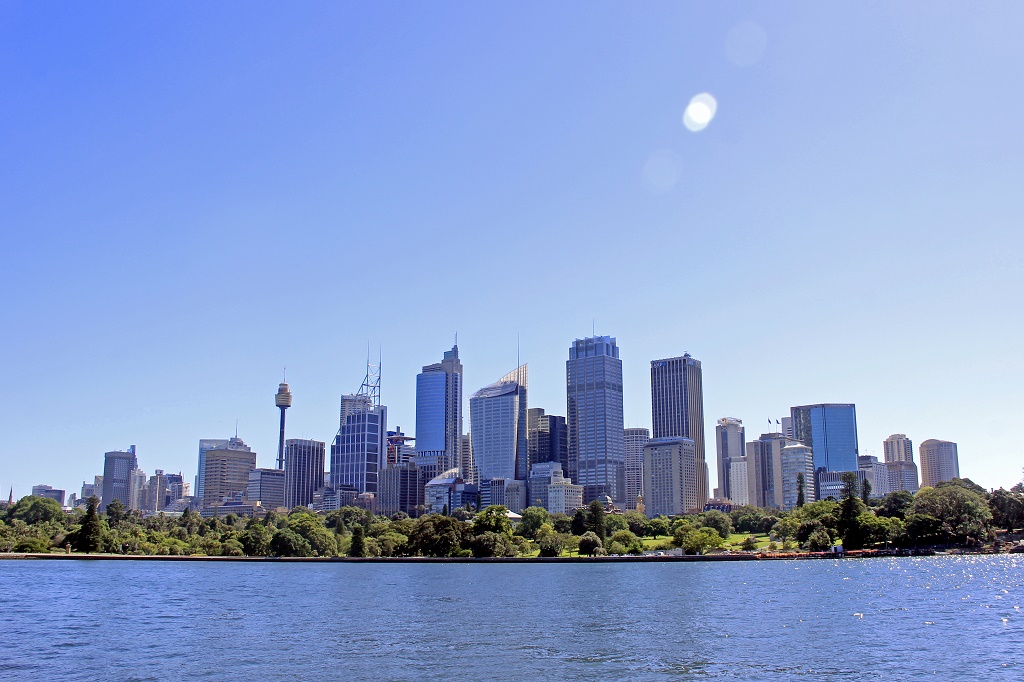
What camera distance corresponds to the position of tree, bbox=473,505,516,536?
177250mm

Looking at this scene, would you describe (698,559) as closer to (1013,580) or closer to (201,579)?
(1013,580)

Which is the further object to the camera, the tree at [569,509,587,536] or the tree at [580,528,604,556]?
the tree at [569,509,587,536]

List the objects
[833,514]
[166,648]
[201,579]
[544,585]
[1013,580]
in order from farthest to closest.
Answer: [833,514] < [201,579] < [544,585] < [1013,580] < [166,648]

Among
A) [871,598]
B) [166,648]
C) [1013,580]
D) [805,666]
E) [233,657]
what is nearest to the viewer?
[805,666]

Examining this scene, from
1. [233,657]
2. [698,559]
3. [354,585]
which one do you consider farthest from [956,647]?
[698,559]

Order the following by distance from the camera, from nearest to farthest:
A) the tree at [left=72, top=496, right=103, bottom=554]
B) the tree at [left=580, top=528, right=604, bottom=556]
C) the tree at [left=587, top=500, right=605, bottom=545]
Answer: the tree at [left=72, top=496, right=103, bottom=554]
the tree at [left=580, top=528, right=604, bottom=556]
the tree at [left=587, top=500, right=605, bottom=545]

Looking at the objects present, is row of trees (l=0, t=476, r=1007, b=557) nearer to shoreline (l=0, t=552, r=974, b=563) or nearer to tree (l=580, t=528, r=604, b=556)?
tree (l=580, t=528, r=604, b=556)

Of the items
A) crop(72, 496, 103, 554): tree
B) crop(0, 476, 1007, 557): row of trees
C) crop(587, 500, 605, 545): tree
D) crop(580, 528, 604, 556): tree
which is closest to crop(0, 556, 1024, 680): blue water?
crop(0, 476, 1007, 557): row of trees

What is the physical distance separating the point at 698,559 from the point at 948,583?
249 feet

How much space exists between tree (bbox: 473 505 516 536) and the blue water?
6568 centimetres

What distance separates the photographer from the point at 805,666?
45406mm

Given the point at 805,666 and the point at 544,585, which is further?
the point at 544,585

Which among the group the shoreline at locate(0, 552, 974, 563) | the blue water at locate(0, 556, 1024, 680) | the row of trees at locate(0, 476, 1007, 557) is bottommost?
the shoreline at locate(0, 552, 974, 563)

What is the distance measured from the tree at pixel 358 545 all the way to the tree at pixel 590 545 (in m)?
41.7
